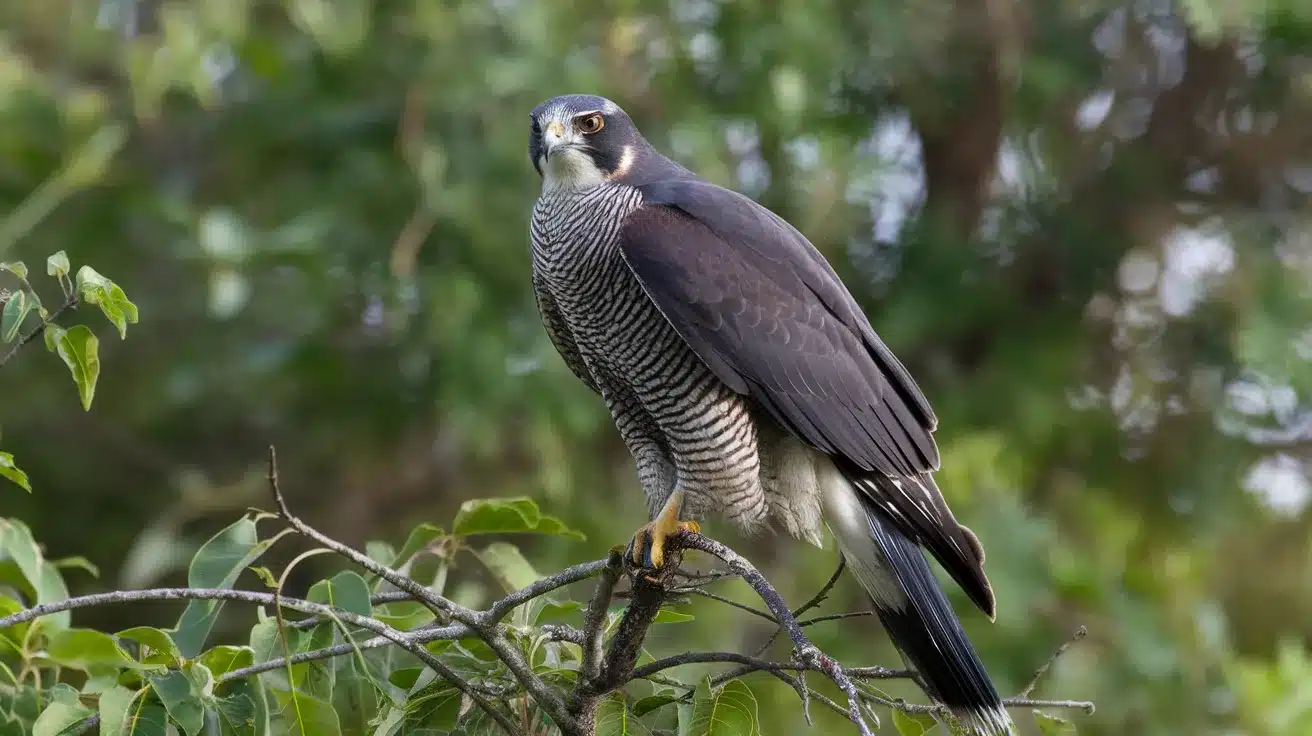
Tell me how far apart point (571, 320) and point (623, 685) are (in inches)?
44.2

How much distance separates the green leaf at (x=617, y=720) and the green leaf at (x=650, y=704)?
7 centimetres

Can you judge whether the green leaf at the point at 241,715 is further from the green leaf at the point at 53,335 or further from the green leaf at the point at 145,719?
the green leaf at the point at 53,335

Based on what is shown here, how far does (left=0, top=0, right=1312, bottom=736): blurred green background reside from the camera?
5.64 m

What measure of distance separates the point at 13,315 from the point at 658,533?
1340mm

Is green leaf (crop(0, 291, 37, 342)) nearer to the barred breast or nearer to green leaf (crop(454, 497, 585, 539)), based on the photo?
green leaf (crop(454, 497, 585, 539))

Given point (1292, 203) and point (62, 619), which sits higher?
point (1292, 203)

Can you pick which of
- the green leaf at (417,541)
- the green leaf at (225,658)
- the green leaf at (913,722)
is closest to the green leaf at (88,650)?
the green leaf at (225,658)

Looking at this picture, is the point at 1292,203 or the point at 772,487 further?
the point at 1292,203

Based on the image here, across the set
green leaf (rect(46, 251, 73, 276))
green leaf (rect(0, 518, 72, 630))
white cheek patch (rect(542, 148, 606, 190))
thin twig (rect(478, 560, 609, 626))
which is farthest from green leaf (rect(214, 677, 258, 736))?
white cheek patch (rect(542, 148, 606, 190))

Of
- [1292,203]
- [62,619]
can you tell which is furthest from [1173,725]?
[62,619]

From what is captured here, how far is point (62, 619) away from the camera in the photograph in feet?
8.51

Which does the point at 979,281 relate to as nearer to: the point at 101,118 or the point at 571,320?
the point at 571,320

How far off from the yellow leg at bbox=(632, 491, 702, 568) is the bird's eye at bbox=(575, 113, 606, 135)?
1.00 meters

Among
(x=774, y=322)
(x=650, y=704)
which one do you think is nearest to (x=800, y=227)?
(x=774, y=322)
